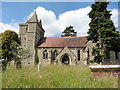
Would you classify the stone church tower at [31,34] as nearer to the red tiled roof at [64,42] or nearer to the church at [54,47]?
the church at [54,47]

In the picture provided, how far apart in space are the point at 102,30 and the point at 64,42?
14.2 meters

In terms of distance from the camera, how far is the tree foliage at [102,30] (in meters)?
15.4

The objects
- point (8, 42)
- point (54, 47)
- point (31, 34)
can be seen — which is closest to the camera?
point (8, 42)

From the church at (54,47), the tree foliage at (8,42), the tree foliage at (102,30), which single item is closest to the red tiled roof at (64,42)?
the church at (54,47)

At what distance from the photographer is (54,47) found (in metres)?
28.0

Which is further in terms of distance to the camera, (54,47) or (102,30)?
(54,47)

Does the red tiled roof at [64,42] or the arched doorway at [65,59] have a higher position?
the red tiled roof at [64,42]

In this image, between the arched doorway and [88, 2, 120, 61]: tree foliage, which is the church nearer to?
the arched doorway

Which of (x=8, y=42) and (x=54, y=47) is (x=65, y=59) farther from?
(x=8, y=42)

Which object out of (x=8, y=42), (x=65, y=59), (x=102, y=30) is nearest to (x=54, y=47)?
(x=65, y=59)

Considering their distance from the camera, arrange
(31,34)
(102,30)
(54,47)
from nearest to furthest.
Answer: (102,30)
(54,47)
(31,34)

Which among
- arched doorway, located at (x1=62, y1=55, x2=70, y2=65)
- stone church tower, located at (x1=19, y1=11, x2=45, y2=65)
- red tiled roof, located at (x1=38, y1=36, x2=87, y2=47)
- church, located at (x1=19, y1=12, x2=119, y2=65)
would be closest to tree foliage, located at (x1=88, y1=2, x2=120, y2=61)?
church, located at (x1=19, y1=12, x2=119, y2=65)

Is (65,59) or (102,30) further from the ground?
(102,30)

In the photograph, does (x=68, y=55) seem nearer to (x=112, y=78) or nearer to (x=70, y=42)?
(x=70, y=42)
